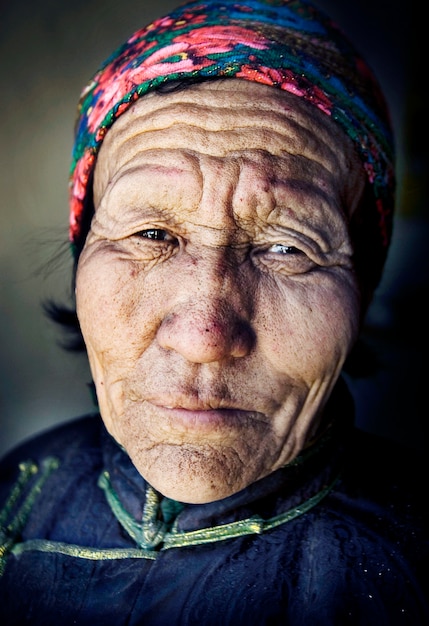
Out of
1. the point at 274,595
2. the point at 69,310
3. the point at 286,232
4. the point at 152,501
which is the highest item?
the point at 286,232

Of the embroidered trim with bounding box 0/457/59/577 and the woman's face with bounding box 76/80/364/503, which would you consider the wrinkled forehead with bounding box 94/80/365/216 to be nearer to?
the woman's face with bounding box 76/80/364/503

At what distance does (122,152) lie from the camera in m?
1.63

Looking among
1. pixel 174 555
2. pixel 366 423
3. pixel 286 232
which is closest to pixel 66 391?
pixel 366 423

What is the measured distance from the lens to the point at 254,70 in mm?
1541

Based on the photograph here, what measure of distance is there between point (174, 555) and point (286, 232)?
86 cm

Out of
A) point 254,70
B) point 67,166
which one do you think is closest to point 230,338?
point 254,70

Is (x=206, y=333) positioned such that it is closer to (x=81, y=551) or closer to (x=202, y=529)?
(x=202, y=529)

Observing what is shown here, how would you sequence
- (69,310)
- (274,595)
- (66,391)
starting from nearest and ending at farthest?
(274,595) < (69,310) < (66,391)

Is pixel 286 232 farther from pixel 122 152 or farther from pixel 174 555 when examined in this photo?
pixel 174 555

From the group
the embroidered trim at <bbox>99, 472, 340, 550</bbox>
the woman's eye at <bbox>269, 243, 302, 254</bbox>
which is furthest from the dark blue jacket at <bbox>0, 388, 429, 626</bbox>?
the woman's eye at <bbox>269, 243, 302, 254</bbox>

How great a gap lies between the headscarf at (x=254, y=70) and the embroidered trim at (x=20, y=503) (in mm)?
808

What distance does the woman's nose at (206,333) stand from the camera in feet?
4.49

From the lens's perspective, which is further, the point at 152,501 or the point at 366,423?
the point at 366,423

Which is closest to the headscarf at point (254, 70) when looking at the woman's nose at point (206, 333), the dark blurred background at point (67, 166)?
the woman's nose at point (206, 333)
